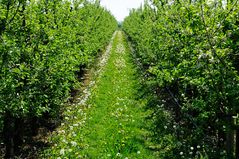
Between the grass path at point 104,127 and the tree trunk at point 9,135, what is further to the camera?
the grass path at point 104,127

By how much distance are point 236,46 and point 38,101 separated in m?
5.69

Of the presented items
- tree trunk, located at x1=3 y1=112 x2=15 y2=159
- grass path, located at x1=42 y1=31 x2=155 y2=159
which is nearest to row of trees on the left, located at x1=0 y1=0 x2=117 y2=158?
tree trunk, located at x1=3 y1=112 x2=15 y2=159

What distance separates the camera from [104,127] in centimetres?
1171

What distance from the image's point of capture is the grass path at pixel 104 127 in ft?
30.6

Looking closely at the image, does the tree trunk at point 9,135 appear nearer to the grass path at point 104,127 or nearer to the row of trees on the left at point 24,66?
the row of trees on the left at point 24,66

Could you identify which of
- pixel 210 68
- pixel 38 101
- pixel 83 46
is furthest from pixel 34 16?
pixel 83 46

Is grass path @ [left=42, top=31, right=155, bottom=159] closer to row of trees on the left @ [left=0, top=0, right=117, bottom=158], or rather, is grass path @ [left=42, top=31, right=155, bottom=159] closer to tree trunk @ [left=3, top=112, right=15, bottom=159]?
tree trunk @ [left=3, top=112, right=15, bottom=159]

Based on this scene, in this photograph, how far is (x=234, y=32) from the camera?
6262 millimetres

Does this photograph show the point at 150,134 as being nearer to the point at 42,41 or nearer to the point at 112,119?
the point at 112,119

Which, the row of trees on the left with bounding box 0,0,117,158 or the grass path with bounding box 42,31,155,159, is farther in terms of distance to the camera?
the grass path with bounding box 42,31,155,159

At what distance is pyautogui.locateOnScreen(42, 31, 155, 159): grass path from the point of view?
933cm

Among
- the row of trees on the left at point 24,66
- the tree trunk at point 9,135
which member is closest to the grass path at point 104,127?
the tree trunk at point 9,135

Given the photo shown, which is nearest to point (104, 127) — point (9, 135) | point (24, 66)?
point (9, 135)

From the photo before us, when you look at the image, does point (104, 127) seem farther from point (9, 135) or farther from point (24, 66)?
point (24, 66)
